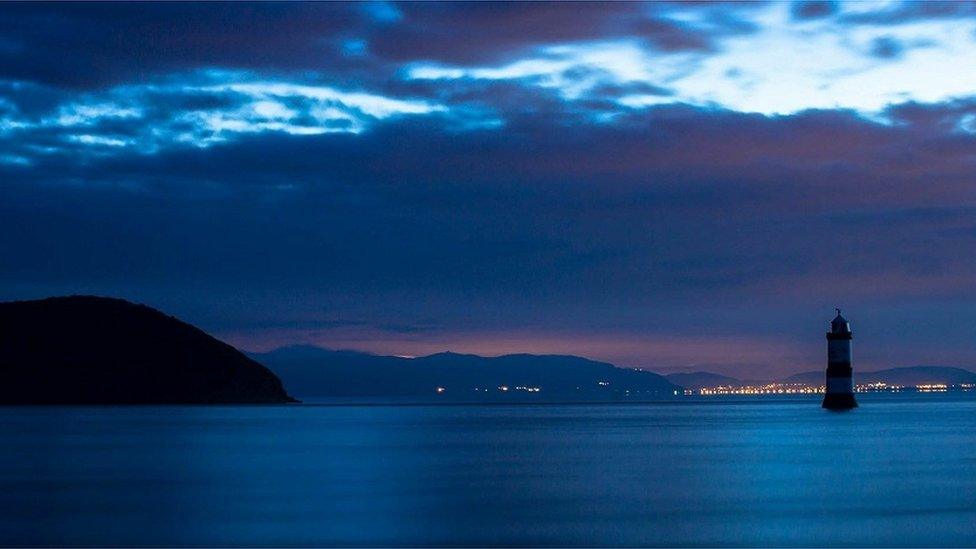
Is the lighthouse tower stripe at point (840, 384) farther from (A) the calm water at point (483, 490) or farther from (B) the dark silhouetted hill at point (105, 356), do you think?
(B) the dark silhouetted hill at point (105, 356)

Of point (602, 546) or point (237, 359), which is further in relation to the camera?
point (237, 359)

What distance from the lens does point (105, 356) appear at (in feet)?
434

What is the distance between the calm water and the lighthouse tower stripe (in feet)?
52.6

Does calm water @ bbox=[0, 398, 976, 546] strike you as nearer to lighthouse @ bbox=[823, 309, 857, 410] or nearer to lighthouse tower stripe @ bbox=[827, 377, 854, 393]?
lighthouse @ bbox=[823, 309, 857, 410]

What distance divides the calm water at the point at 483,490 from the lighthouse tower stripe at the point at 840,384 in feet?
52.6

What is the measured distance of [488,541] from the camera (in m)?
26.2

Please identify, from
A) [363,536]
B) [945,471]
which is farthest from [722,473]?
[363,536]

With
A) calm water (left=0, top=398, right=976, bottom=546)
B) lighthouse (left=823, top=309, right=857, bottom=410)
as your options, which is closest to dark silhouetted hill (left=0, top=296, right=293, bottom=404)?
calm water (left=0, top=398, right=976, bottom=546)

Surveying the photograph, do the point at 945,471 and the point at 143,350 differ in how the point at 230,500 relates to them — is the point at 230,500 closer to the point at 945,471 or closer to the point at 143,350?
the point at 945,471

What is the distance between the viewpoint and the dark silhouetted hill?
131 meters

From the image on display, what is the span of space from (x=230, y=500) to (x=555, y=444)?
91.4ft

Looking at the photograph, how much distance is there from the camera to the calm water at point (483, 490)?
2753 cm

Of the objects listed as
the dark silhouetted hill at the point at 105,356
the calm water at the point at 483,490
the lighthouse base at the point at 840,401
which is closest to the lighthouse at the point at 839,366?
the lighthouse base at the point at 840,401

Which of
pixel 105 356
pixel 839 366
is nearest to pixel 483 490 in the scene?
pixel 839 366
